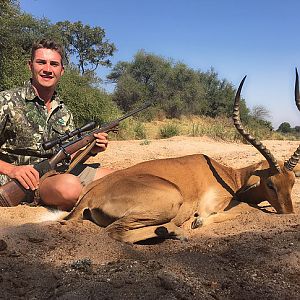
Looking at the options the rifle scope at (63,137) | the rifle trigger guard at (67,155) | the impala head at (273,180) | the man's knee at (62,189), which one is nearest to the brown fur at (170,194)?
the impala head at (273,180)

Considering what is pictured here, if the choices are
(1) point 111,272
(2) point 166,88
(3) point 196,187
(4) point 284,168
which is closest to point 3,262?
(1) point 111,272

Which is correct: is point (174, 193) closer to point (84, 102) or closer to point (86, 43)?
point (84, 102)

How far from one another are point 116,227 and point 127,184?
0.61m

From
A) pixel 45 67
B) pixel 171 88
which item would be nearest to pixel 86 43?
pixel 171 88

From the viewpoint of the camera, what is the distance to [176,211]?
5.06 m

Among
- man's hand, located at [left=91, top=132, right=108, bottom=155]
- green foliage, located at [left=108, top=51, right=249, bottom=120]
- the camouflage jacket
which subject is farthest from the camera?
green foliage, located at [left=108, top=51, right=249, bottom=120]

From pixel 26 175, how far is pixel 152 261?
2147 mm

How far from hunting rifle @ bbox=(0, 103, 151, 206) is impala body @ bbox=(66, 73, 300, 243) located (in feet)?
1.83

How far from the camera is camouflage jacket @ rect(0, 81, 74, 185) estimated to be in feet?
18.3

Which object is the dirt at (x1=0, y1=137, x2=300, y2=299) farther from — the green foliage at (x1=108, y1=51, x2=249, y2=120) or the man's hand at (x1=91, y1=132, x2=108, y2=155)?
the green foliage at (x1=108, y1=51, x2=249, y2=120)

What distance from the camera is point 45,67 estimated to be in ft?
18.8

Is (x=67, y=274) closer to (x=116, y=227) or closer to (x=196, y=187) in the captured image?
(x=116, y=227)

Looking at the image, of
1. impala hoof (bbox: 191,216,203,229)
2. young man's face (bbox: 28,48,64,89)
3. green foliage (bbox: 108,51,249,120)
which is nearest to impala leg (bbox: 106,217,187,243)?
impala hoof (bbox: 191,216,203,229)

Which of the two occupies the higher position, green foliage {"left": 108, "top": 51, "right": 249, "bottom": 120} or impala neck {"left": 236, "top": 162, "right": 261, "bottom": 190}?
green foliage {"left": 108, "top": 51, "right": 249, "bottom": 120}
